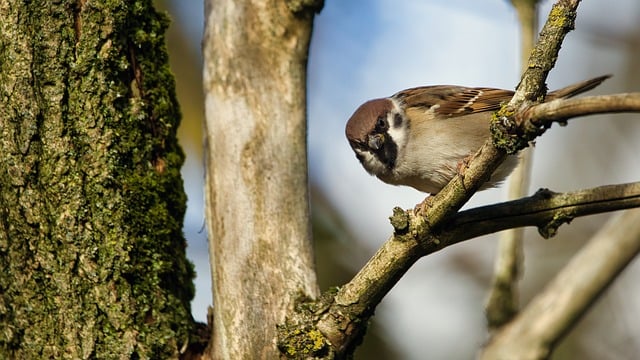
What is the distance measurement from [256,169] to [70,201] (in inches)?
31.1

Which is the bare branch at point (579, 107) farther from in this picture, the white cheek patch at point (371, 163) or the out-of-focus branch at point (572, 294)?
the white cheek patch at point (371, 163)

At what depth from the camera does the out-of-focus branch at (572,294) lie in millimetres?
3561

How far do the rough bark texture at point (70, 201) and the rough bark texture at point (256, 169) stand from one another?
30 centimetres

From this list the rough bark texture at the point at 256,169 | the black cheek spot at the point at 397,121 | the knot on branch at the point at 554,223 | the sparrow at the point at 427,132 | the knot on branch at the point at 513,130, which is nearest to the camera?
the knot on branch at the point at 513,130

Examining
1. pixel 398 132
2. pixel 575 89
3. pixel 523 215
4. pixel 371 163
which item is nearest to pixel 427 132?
pixel 398 132

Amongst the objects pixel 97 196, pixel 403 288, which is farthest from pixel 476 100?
pixel 403 288

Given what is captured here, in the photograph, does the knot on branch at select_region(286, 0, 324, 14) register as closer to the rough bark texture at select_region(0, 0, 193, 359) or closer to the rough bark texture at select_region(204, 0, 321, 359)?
the rough bark texture at select_region(204, 0, 321, 359)

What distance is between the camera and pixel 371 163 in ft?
14.5

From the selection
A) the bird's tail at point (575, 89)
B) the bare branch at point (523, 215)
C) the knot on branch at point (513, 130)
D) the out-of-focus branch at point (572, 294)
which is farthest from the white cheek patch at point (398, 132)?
the knot on branch at point (513, 130)

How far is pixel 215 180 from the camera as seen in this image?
11.0 feet

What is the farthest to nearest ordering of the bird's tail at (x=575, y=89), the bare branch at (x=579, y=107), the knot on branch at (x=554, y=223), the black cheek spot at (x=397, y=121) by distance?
the black cheek spot at (x=397, y=121) < the bird's tail at (x=575, y=89) < the knot on branch at (x=554, y=223) < the bare branch at (x=579, y=107)

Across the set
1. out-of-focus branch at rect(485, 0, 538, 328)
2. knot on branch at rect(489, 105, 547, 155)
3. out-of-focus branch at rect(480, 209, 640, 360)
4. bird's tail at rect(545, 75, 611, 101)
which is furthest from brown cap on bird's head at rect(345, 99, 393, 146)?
knot on branch at rect(489, 105, 547, 155)

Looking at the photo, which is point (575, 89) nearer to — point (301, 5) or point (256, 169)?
point (301, 5)

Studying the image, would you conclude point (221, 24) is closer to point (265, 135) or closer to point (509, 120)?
point (265, 135)
